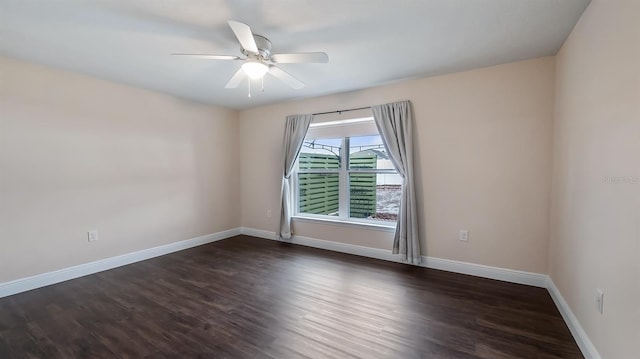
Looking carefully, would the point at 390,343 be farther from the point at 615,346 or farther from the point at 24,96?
the point at 24,96

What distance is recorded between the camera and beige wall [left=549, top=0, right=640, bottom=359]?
1318 millimetres

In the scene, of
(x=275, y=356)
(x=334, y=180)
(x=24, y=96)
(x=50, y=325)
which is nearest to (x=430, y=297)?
(x=275, y=356)

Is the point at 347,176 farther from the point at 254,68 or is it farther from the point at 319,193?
the point at 254,68

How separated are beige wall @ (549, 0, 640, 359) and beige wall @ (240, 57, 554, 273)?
384mm

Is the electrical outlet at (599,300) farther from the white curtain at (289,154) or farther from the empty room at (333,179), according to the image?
the white curtain at (289,154)

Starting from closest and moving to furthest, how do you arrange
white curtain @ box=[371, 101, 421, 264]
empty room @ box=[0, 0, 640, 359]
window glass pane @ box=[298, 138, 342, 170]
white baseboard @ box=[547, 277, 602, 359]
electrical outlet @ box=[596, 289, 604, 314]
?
1. electrical outlet @ box=[596, 289, 604, 314]
2. white baseboard @ box=[547, 277, 602, 359]
3. empty room @ box=[0, 0, 640, 359]
4. white curtain @ box=[371, 101, 421, 264]
5. window glass pane @ box=[298, 138, 342, 170]

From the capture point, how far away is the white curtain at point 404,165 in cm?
332

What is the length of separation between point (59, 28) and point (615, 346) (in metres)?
4.25

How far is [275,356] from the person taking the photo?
5.77 ft

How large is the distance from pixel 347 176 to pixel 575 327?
284cm

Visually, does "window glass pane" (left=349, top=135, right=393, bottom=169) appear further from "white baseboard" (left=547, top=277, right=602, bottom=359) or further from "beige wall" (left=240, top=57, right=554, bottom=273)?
"white baseboard" (left=547, top=277, right=602, bottom=359)

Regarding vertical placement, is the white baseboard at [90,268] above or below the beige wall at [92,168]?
below

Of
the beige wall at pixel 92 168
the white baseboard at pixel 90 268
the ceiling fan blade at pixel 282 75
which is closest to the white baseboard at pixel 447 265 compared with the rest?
the white baseboard at pixel 90 268

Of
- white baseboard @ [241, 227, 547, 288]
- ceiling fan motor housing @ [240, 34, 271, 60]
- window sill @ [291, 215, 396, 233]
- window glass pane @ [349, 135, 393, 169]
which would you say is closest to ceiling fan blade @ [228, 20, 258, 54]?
ceiling fan motor housing @ [240, 34, 271, 60]
